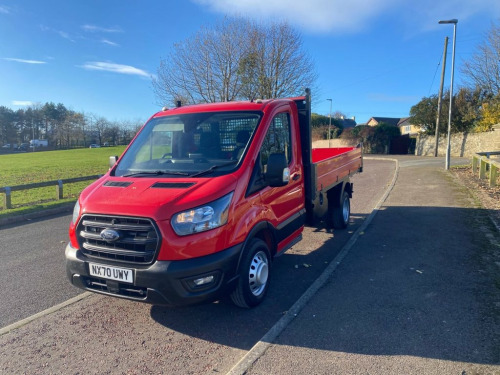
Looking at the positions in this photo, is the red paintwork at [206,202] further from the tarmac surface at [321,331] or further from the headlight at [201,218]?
the tarmac surface at [321,331]

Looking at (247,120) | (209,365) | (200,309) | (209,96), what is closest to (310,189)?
(247,120)

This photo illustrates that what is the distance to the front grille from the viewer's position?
3225 mm

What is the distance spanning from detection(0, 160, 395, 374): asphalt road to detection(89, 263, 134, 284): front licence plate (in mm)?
642

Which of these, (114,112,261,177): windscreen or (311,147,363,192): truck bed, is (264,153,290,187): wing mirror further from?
(311,147,363,192): truck bed

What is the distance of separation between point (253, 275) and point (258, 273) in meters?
0.07

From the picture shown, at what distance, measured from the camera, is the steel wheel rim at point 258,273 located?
393 centimetres

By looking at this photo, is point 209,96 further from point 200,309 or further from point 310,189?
point 200,309

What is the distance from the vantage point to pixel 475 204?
924 centimetres

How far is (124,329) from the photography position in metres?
3.67

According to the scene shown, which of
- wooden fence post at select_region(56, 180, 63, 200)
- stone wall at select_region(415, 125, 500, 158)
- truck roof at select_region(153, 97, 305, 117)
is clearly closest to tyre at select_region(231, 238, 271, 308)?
truck roof at select_region(153, 97, 305, 117)

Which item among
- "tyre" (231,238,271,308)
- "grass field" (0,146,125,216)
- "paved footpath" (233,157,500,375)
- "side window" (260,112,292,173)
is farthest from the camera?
"grass field" (0,146,125,216)

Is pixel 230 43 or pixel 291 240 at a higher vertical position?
pixel 230 43

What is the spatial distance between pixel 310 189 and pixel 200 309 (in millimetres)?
Answer: 2375

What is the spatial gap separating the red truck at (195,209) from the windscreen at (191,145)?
0.04ft
